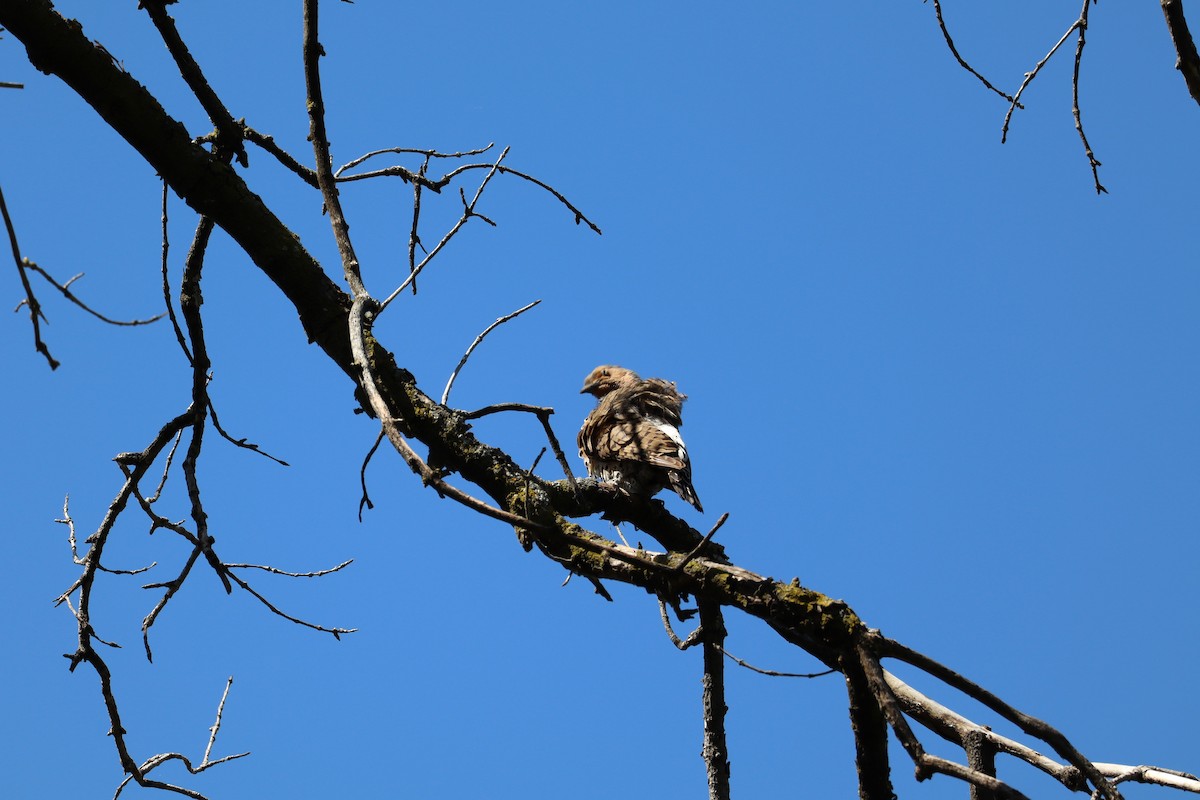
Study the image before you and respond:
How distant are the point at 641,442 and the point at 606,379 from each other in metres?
2.38

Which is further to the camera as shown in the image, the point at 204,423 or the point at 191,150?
the point at 204,423

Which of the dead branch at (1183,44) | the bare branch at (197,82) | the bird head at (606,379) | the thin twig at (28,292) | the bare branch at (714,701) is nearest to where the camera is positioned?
the thin twig at (28,292)

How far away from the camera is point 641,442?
4660 millimetres

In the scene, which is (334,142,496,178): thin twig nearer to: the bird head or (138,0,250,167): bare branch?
(138,0,250,167): bare branch

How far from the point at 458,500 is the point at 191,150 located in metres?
2.14

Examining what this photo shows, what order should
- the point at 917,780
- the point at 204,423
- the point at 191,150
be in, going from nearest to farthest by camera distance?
the point at 917,780, the point at 191,150, the point at 204,423

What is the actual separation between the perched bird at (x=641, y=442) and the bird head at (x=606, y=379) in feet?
2.51

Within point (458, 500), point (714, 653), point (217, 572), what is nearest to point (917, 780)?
point (458, 500)

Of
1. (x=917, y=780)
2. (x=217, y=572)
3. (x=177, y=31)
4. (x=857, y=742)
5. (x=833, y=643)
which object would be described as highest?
(x=177, y=31)

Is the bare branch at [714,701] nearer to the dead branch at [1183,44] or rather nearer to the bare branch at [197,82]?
the dead branch at [1183,44]

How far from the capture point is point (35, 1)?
2941mm

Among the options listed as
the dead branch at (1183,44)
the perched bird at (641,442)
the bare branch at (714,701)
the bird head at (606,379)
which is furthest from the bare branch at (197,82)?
the bird head at (606,379)

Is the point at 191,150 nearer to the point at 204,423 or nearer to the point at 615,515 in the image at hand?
the point at 204,423

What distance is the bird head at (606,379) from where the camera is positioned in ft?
22.4
